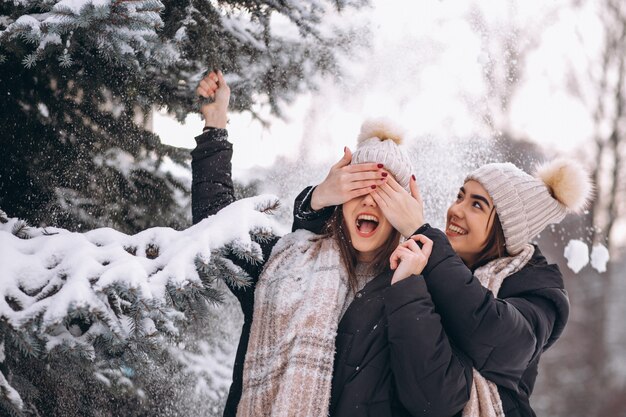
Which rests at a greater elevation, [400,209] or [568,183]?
[568,183]

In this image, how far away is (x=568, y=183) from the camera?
2.38 m

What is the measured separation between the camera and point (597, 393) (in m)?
11.2

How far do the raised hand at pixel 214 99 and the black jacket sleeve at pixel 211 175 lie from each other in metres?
0.05

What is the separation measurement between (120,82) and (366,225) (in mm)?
1146

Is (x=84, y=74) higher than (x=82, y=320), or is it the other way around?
(x=84, y=74)

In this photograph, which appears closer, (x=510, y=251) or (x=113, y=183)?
(x=510, y=251)

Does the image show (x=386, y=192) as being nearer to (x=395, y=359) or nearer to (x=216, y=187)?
(x=395, y=359)

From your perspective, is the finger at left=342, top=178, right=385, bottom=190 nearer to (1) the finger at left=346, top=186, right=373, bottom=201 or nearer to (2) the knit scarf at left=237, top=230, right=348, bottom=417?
(1) the finger at left=346, top=186, right=373, bottom=201

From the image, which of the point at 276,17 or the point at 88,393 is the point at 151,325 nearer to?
the point at 88,393

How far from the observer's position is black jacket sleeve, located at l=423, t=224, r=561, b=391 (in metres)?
1.81

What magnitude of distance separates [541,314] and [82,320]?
4.39ft

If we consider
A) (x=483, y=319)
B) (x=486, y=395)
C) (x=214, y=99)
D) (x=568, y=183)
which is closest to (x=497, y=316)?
(x=483, y=319)

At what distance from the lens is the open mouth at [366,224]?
80.9 inches

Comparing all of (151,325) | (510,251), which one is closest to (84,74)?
(151,325)
